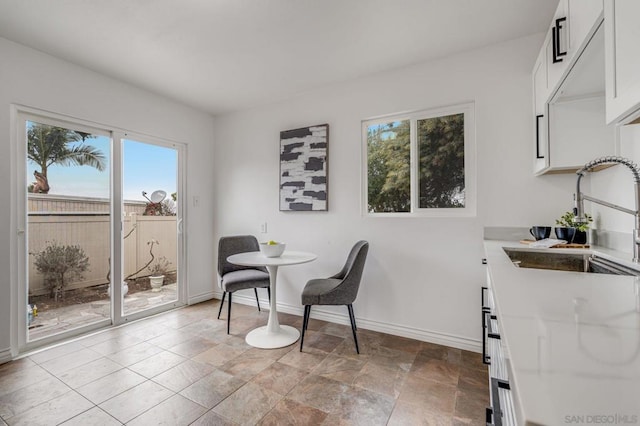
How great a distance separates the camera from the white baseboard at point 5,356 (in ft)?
7.13

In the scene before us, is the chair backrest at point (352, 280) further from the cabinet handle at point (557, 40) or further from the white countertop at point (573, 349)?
the cabinet handle at point (557, 40)

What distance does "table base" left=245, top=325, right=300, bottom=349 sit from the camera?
2.45 meters

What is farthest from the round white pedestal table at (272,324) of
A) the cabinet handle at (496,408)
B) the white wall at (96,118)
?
the cabinet handle at (496,408)

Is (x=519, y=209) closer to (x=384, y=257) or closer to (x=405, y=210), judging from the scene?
(x=405, y=210)

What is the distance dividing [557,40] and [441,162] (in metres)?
1.16

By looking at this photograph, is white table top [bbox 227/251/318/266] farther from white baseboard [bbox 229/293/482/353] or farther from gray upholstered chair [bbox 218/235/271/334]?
white baseboard [bbox 229/293/482/353]

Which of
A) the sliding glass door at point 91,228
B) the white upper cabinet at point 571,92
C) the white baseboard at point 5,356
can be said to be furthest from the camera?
the sliding glass door at point 91,228

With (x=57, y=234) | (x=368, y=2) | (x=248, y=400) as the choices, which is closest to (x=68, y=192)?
(x=57, y=234)

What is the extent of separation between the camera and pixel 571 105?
166 centimetres

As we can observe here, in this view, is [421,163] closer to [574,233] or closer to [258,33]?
[574,233]

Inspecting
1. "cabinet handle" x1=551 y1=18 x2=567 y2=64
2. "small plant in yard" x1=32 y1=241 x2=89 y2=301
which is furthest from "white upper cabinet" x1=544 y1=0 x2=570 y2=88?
"small plant in yard" x1=32 y1=241 x2=89 y2=301

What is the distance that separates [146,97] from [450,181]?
3259 mm

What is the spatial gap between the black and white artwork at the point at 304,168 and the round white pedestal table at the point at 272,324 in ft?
2.25

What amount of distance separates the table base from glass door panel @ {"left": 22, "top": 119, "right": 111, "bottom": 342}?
1.54m
